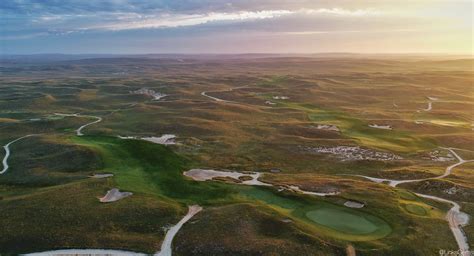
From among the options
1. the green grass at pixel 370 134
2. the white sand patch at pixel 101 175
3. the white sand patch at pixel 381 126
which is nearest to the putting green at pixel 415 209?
the green grass at pixel 370 134

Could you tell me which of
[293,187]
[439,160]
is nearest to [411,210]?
[293,187]

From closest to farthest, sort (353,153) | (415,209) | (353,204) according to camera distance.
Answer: (415,209)
(353,204)
(353,153)

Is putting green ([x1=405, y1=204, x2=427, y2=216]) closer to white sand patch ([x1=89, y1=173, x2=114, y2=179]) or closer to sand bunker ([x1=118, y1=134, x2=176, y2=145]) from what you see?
white sand patch ([x1=89, y1=173, x2=114, y2=179])

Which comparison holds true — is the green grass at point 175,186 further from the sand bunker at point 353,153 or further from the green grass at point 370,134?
the green grass at point 370,134

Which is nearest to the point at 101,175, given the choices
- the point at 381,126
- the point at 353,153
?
the point at 353,153

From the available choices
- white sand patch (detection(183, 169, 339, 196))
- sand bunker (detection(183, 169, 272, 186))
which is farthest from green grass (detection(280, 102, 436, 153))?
white sand patch (detection(183, 169, 339, 196))

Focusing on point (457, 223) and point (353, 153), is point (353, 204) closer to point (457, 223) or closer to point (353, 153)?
point (457, 223)

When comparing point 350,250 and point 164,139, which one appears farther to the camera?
point 164,139
